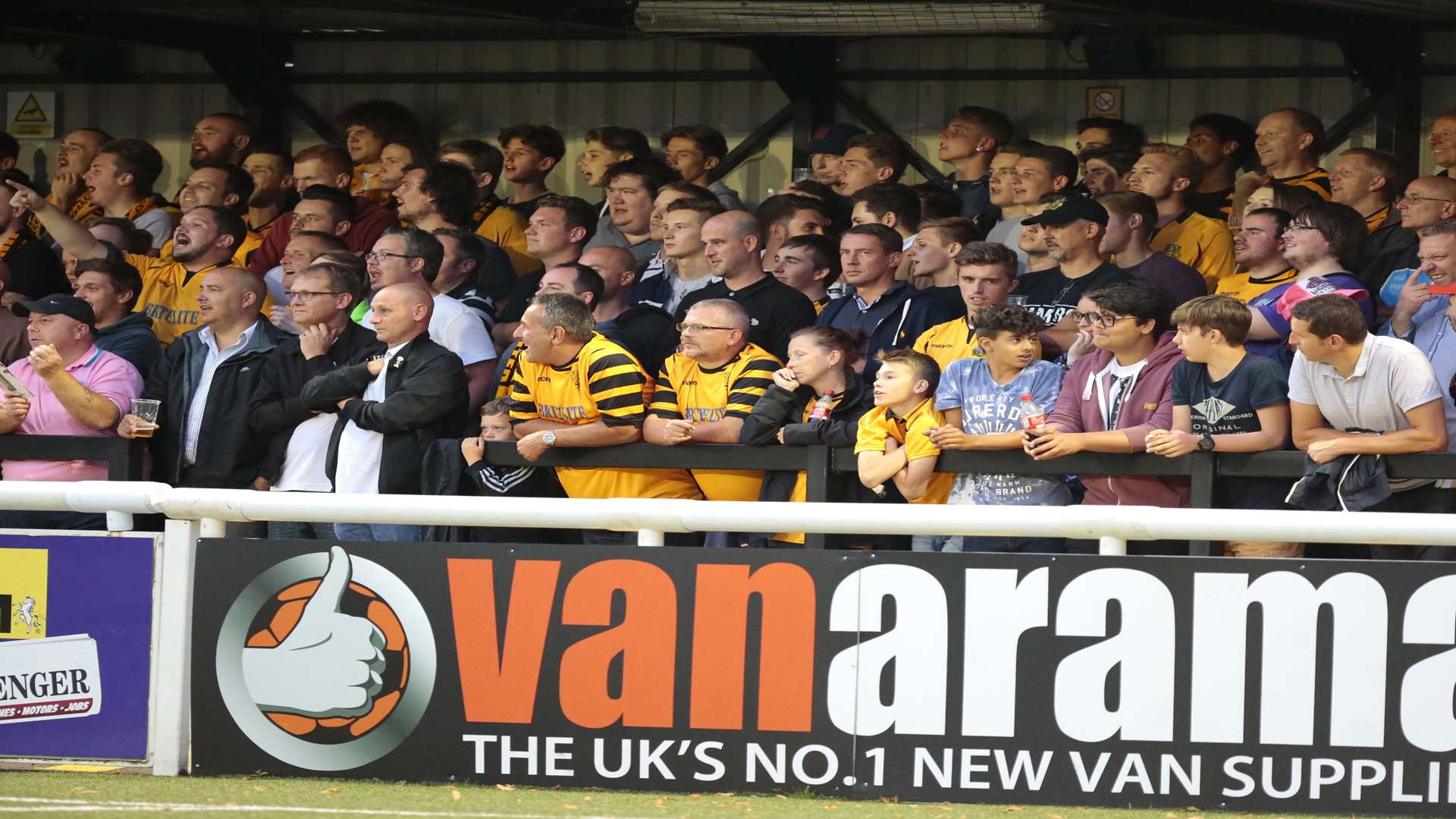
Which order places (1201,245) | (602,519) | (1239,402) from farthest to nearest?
1. (1201,245)
2. (1239,402)
3. (602,519)

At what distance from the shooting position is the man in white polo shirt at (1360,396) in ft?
18.4

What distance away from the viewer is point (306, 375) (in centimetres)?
718

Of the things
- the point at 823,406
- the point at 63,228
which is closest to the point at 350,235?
the point at 63,228

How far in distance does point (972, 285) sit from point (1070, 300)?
481mm

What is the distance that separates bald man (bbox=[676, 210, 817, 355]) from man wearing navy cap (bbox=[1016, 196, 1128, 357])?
93 centimetres

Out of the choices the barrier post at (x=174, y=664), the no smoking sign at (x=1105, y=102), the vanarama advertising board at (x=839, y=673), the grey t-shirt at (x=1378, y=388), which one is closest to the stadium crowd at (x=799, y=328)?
the grey t-shirt at (x=1378, y=388)

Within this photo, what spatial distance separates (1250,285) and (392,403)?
3.22m

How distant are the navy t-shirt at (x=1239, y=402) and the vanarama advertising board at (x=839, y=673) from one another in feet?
3.78

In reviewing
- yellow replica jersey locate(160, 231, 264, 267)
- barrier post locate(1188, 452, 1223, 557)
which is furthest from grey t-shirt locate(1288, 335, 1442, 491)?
yellow replica jersey locate(160, 231, 264, 267)

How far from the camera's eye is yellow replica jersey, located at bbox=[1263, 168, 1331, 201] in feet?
27.1

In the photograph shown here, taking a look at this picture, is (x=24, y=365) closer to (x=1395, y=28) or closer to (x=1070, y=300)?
(x=1070, y=300)

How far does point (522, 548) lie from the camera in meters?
5.07

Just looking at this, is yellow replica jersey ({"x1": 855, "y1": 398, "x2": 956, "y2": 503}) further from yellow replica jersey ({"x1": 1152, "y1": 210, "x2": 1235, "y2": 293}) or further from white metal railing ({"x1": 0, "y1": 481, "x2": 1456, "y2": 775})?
yellow replica jersey ({"x1": 1152, "y1": 210, "x2": 1235, "y2": 293})

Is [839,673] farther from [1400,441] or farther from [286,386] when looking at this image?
[286,386]
